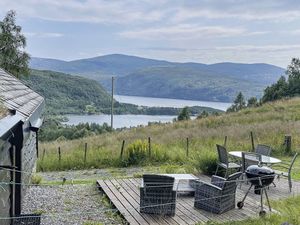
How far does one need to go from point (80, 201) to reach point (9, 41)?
27.2 meters

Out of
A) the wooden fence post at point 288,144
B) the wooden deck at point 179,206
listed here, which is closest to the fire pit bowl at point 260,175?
the wooden deck at point 179,206

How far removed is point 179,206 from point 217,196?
2.55 feet

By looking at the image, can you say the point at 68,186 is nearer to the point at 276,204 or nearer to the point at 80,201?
the point at 80,201

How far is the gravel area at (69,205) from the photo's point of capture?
650 centimetres

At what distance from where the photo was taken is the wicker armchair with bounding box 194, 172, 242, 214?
680 centimetres

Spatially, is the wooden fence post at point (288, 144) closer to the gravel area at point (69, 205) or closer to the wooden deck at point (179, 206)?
the wooden deck at point (179, 206)

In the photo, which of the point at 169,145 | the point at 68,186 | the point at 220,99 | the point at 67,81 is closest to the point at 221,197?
the point at 68,186

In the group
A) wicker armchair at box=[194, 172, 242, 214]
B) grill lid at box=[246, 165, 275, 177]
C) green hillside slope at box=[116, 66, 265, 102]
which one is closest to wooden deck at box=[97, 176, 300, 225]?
wicker armchair at box=[194, 172, 242, 214]

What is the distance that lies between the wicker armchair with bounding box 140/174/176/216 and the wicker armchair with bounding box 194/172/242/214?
0.64m

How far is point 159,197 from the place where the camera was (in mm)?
6723

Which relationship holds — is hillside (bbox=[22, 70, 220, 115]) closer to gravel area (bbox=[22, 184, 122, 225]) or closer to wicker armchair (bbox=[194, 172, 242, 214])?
gravel area (bbox=[22, 184, 122, 225])

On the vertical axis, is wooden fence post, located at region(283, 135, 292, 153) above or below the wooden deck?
above

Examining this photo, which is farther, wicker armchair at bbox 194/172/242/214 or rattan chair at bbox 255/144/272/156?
rattan chair at bbox 255/144/272/156

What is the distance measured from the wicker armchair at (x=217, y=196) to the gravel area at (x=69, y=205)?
150cm
